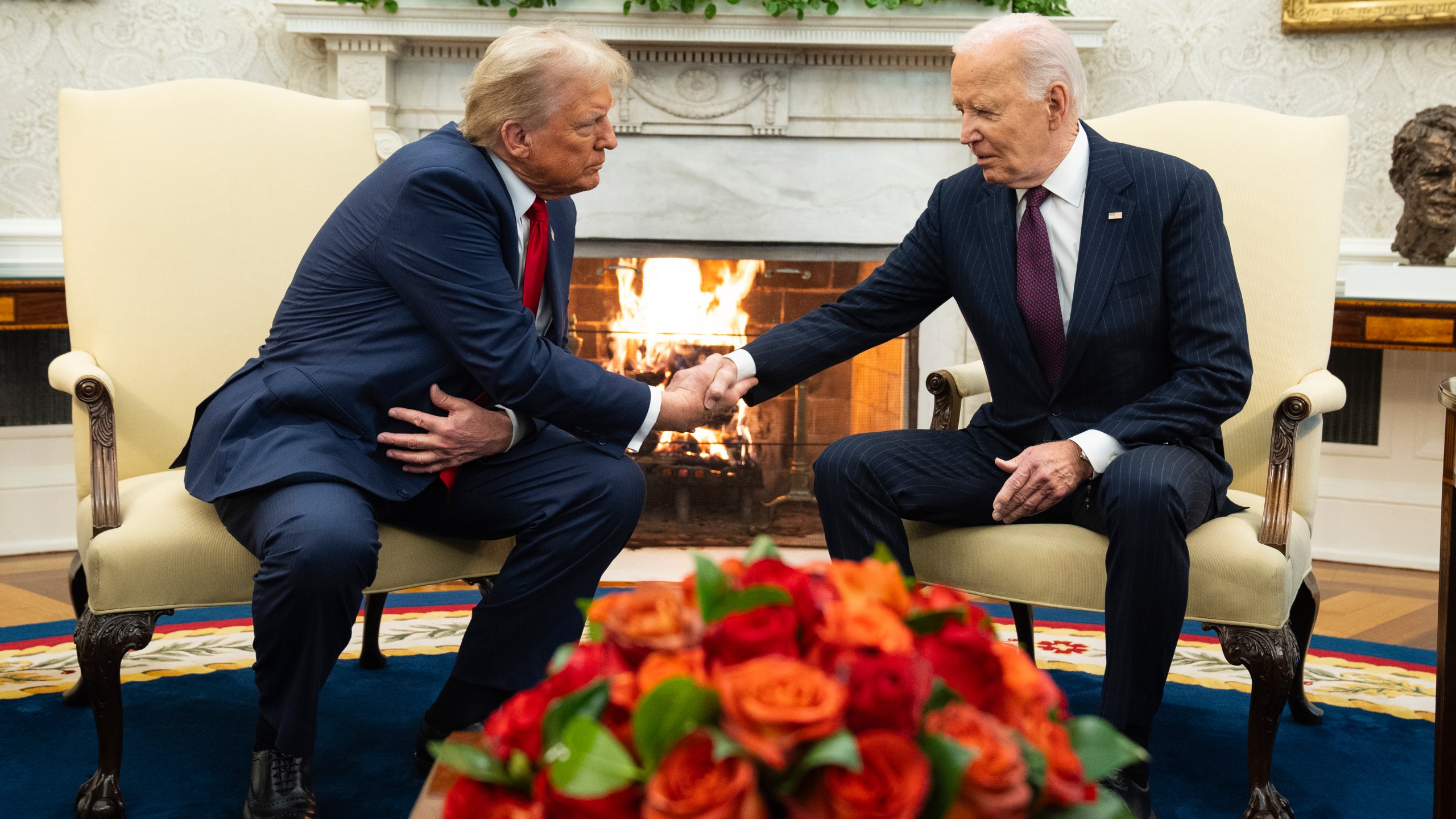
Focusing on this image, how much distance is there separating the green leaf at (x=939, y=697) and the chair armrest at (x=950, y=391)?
1.40 m

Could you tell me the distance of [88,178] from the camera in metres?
1.97

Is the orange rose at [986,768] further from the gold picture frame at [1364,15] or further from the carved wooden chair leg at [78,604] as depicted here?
the gold picture frame at [1364,15]

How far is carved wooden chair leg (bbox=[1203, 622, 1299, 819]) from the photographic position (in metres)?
1.58

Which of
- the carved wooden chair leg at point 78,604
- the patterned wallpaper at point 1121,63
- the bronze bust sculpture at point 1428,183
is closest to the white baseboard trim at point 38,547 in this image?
the patterned wallpaper at point 1121,63

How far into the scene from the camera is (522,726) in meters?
0.69

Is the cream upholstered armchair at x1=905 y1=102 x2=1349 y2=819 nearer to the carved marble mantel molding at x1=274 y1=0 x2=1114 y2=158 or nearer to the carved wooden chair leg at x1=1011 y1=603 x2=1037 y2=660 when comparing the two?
the carved wooden chair leg at x1=1011 y1=603 x2=1037 y2=660

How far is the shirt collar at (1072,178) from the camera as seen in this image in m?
1.85

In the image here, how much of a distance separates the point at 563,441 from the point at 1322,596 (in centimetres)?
229

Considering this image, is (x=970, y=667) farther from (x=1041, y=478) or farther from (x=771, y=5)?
(x=771, y=5)

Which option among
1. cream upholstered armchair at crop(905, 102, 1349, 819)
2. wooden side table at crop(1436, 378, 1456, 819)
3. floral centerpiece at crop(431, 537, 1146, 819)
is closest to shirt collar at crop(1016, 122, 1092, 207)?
cream upholstered armchair at crop(905, 102, 1349, 819)

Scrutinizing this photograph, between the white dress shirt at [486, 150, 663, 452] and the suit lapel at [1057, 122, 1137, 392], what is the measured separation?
0.66m

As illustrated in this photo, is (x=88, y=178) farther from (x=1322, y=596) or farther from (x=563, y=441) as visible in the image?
(x=1322, y=596)

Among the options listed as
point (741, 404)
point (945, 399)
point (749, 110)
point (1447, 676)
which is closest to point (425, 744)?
point (945, 399)

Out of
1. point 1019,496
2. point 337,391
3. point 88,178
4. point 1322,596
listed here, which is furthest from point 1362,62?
point 88,178
